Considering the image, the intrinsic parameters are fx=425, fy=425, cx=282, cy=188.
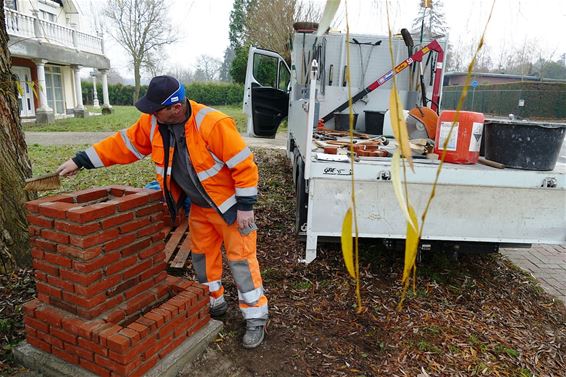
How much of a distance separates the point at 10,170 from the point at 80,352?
1.70 m

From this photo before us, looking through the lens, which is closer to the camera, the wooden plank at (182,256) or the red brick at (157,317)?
the red brick at (157,317)

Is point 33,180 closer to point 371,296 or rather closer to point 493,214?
point 371,296

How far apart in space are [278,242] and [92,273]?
2.58m

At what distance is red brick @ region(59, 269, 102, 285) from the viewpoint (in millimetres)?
2203

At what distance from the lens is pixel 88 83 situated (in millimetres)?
37125

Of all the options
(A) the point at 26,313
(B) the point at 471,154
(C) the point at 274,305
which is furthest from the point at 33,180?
(B) the point at 471,154

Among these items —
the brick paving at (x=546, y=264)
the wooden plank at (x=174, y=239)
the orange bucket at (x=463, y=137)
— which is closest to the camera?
the orange bucket at (x=463, y=137)

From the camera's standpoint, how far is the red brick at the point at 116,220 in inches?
89.4

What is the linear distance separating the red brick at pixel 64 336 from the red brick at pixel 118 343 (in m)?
0.26

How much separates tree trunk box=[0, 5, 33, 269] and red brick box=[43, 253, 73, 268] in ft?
3.97

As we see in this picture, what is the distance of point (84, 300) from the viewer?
88.3 inches

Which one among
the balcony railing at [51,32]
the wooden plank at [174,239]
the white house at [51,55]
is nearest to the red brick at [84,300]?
the wooden plank at [174,239]

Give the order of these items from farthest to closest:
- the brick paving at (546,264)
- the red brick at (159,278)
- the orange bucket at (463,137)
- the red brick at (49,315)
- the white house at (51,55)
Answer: the white house at (51,55), the brick paving at (546,264), the orange bucket at (463,137), the red brick at (159,278), the red brick at (49,315)

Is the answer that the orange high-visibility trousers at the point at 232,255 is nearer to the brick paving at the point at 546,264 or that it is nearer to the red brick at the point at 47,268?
the red brick at the point at 47,268
